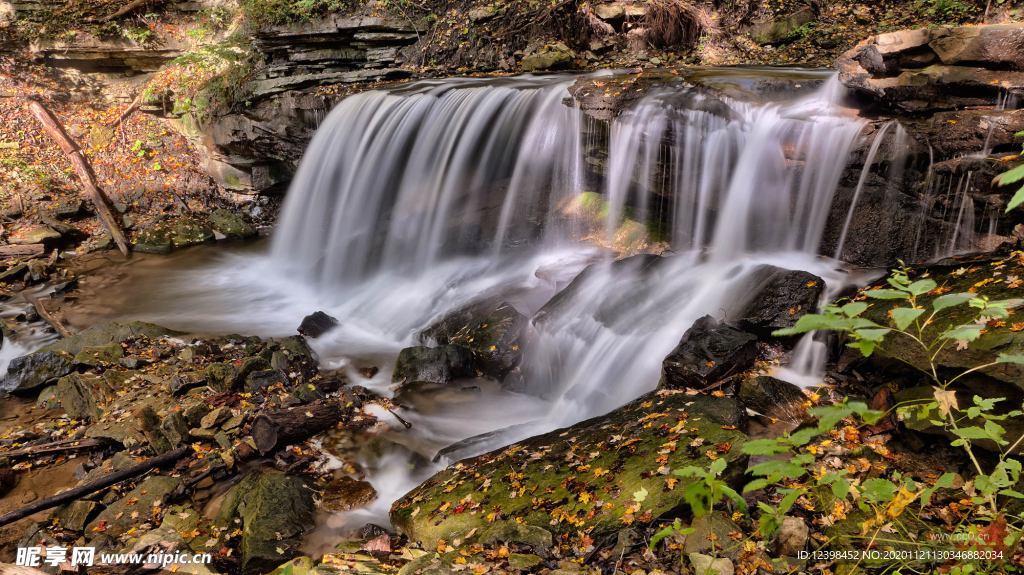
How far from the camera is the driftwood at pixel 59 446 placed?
514cm

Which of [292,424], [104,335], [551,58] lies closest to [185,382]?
[292,424]

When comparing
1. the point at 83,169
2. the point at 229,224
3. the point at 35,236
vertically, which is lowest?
the point at 229,224

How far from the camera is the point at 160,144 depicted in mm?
13500

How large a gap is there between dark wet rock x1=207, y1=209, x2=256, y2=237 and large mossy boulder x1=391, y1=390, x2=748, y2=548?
9.87m

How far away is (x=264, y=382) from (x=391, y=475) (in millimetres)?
2053

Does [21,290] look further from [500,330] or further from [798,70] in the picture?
[798,70]

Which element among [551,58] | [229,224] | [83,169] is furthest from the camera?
[229,224]

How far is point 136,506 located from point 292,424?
134 cm

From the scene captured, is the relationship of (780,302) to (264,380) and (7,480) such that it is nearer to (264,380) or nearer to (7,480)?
(264,380)

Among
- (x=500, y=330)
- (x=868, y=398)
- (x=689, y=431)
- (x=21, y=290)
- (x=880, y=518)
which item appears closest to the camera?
(x=880, y=518)

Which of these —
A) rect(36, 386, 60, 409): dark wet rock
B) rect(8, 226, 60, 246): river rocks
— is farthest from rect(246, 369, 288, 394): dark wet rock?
rect(8, 226, 60, 246): river rocks

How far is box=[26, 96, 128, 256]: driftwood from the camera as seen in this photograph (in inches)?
439

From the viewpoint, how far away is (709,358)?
15.9ft

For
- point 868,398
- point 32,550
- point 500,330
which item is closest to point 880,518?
point 868,398
